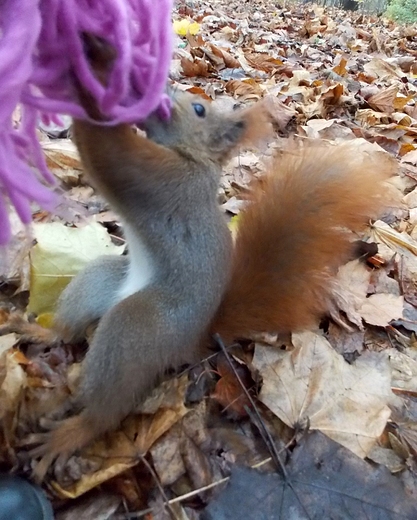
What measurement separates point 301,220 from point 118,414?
525 millimetres

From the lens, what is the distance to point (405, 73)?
3.66 meters

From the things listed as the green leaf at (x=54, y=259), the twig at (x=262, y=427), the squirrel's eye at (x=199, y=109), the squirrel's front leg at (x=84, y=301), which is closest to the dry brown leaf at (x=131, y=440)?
the twig at (x=262, y=427)

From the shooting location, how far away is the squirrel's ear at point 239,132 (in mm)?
1146

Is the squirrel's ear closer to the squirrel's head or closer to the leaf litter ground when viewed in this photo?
the squirrel's head

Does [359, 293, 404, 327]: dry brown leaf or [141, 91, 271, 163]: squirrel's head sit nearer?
[141, 91, 271, 163]: squirrel's head

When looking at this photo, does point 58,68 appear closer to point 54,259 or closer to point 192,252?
point 192,252

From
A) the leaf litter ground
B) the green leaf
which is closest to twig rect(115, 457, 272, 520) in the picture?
the leaf litter ground

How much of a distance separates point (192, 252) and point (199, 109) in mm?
316

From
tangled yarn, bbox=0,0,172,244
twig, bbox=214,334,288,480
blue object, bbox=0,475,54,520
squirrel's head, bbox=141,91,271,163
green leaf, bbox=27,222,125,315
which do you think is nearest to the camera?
tangled yarn, bbox=0,0,172,244

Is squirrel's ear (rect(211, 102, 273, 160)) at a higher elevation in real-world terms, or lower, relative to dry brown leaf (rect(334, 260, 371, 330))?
higher

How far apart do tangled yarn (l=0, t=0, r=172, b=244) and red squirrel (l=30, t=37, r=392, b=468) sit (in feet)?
0.54

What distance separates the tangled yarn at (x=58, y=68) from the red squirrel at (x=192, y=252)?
0.54 ft

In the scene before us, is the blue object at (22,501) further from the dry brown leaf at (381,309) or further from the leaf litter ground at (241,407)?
the dry brown leaf at (381,309)

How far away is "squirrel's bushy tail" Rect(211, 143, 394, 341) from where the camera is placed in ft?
3.63
